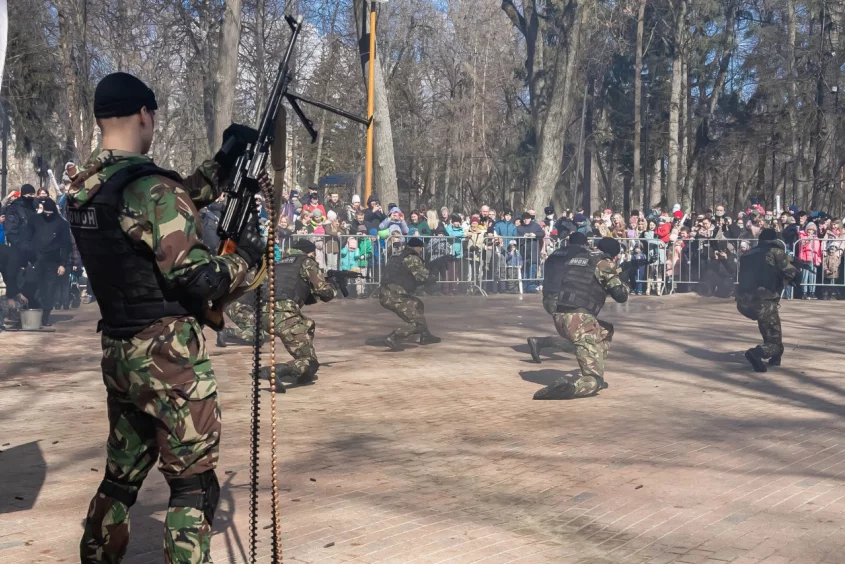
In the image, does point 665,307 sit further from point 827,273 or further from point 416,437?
point 416,437

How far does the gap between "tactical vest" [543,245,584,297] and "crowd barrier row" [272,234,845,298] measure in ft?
26.8

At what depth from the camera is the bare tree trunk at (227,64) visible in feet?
72.4

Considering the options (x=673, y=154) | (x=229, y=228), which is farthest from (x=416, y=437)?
(x=673, y=154)

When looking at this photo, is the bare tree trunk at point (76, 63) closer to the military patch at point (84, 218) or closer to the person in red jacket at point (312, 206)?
the person in red jacket at point (312, 206)

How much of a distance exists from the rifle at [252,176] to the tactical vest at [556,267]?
251 inches

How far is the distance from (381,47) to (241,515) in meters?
46.0

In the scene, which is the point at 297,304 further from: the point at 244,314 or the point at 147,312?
the point at 147,312

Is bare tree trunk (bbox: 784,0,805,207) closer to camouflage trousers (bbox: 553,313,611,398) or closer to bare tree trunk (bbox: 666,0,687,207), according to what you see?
bare tree trunk (bbox: 666,0,687,207)

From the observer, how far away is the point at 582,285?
1014cm

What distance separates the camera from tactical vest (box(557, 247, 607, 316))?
1012 centimetres

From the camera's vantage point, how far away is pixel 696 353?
1321 cm

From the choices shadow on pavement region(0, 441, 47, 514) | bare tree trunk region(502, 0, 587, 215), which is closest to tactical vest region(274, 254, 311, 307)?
shadow on pavement region(0, 441, 47, 514)

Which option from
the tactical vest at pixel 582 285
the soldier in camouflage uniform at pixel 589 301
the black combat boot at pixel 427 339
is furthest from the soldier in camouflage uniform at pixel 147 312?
the black combat boot at pixel 427 339

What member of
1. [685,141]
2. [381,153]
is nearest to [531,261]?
[381,153]
